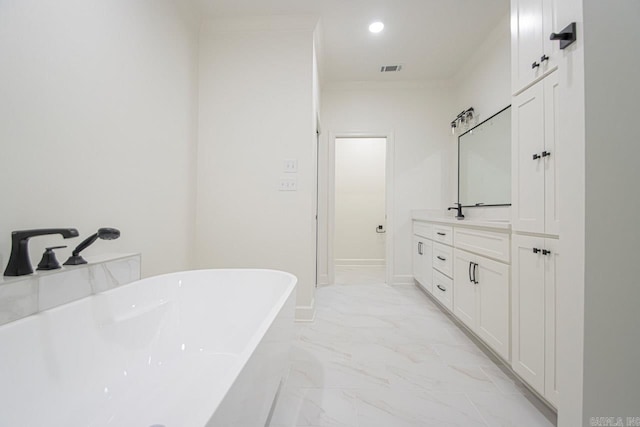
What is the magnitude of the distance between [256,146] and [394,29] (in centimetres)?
169

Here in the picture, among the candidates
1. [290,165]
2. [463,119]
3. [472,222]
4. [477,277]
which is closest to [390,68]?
[463,119]

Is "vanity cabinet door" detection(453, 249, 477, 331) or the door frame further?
the door frame

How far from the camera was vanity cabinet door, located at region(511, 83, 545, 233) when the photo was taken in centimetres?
121

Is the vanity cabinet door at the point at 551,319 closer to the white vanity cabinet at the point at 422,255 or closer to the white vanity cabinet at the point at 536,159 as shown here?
the white vanity cabinet at the point at 536,159

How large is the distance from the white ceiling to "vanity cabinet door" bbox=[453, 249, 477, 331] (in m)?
2.04

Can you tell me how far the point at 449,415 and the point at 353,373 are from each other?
50cm

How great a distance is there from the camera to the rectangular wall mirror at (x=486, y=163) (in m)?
2.31

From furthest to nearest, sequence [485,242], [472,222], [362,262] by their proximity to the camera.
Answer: [362,262] < [472,222] < [485,242]

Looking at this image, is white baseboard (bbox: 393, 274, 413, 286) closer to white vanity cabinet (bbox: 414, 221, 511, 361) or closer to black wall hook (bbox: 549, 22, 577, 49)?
white vanity cabinet (bbox: 414, 221, 511, 361)

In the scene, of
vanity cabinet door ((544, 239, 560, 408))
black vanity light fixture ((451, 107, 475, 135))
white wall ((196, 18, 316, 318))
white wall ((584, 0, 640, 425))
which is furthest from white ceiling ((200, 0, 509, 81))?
vanity cabinet door ((544, 239, 560, 408))

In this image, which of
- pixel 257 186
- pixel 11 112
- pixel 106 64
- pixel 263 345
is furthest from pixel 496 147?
pixel 11 112

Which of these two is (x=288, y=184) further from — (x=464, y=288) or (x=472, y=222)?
(x=464, y=288)

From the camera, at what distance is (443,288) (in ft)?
7.76

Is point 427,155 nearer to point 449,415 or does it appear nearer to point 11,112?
point 449,415
